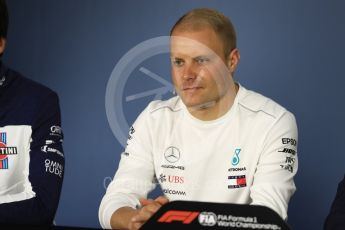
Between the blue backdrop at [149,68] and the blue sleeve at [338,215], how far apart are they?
2.86ft

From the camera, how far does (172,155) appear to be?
1571 mm

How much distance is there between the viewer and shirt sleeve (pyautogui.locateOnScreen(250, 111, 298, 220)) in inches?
52.8

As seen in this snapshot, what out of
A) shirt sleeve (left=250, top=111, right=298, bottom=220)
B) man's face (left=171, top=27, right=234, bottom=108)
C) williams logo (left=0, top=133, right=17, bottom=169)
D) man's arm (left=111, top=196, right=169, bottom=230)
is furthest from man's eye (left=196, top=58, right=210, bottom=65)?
williams logo (left=0, top=133, right=17, bottom=169)

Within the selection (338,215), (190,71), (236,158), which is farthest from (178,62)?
(338,215)

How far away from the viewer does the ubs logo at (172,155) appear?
1568 millimetres

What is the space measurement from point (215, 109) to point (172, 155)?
0.18 m

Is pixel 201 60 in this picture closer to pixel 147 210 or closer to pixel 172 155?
pixel 172 155

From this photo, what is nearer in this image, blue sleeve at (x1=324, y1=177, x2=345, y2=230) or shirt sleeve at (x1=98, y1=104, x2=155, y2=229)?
blue sleeve at (x1=324, y1=177, x2=345, y2=230)

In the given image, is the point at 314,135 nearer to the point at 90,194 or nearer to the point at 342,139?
the point at 342,139

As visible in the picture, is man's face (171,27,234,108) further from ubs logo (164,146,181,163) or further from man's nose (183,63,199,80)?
ubs logo (164,146,181,163)

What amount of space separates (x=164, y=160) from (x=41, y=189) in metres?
0.36

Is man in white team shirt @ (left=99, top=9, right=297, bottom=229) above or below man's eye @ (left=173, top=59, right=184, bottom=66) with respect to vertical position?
below

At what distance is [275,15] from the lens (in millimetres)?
2281

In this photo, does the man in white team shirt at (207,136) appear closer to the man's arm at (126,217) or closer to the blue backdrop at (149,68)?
the man's arm at (126,217)
